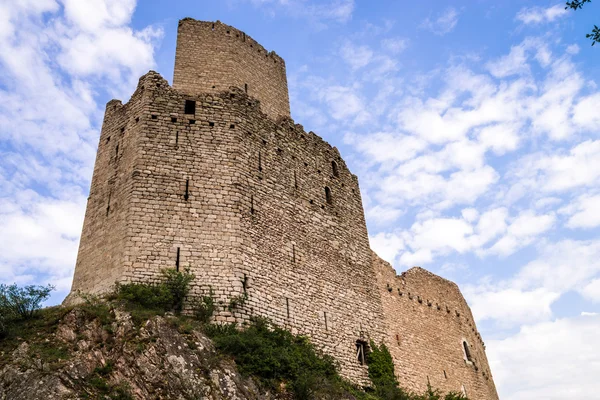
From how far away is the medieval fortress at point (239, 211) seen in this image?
13180 millimetres

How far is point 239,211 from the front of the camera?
554 inches

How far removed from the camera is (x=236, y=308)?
1266 cm

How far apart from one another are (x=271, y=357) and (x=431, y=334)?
12024 millimetres

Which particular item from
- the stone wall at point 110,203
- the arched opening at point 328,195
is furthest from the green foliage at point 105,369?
the arched opening at point 328,195

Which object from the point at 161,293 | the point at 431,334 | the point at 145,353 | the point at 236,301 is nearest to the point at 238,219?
the point at 236,301

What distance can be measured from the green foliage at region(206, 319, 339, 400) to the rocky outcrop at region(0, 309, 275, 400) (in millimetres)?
361

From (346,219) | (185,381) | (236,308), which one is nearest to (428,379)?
(346,219)

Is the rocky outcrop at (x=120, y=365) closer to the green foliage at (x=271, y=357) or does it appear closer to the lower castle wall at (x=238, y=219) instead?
the green foliage at (x=271, y=357)

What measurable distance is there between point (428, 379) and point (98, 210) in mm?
13386

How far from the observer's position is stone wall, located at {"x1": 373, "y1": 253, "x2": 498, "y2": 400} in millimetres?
19688

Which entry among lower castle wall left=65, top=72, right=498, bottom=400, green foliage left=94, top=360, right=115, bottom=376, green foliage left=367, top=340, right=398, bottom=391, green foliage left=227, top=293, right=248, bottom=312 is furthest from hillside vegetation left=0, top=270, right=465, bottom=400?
green foliage left=367, top=340, right=398, bottom=391

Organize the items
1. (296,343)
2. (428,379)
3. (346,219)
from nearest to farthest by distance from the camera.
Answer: (296,343) → (346,219) → (428,379)

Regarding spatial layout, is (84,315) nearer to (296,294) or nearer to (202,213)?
(202,213)

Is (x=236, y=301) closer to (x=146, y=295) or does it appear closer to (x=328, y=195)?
(x=146, y=295)
